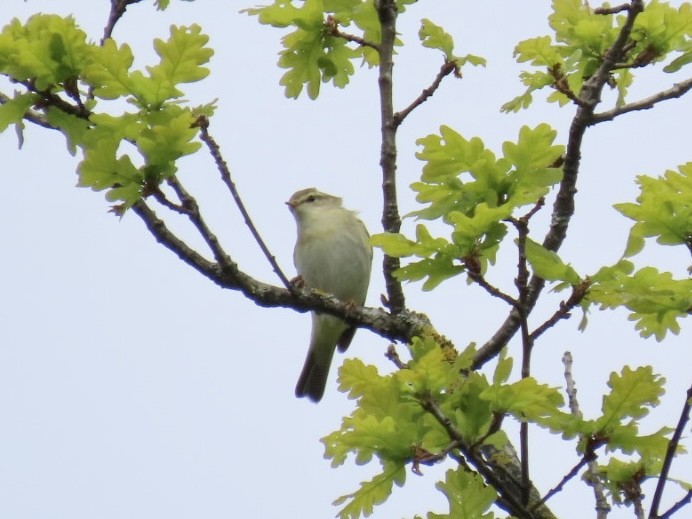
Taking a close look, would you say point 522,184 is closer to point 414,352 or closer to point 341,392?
point 414,352

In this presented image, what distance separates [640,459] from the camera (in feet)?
11.4

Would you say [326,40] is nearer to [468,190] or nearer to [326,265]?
[468,190]

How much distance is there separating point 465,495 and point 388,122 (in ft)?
5.66

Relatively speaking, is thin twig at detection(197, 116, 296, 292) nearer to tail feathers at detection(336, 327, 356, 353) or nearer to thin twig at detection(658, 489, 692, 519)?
thin twig at detection(658, 489, 692, 519)

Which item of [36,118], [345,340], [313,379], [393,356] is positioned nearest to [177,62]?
[36,118]

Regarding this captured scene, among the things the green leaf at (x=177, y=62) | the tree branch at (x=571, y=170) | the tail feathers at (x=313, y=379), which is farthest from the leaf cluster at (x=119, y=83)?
the tail feathers at (x=313, y=379)

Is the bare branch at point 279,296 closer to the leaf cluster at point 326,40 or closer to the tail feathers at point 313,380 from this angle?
the leaf cluster at point 326,40

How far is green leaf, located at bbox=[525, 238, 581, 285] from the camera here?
293cm

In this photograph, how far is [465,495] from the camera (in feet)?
9.38

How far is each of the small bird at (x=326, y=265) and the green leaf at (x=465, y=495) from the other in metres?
5.73

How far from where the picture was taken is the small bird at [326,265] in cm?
881

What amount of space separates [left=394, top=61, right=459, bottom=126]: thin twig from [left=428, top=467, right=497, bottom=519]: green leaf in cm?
167

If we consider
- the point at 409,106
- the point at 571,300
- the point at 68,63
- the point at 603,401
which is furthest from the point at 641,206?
the point at 68,63

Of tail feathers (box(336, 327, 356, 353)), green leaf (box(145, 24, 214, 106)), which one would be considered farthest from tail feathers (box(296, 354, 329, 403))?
green leaf (box(145, 24, 214, 106))
